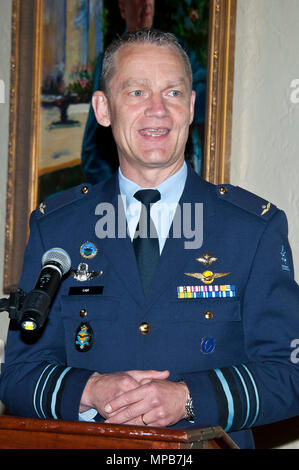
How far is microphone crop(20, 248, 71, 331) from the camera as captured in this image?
1314 mm

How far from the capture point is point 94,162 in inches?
128

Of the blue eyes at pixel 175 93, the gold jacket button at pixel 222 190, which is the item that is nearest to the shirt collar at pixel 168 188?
the gold jacket button at pixel 222 190

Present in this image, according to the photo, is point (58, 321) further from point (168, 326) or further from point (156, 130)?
point (156, 130)

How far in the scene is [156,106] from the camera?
2.04 metres

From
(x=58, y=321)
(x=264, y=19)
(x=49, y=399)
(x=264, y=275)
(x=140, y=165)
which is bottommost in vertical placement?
(x=49, y=399)

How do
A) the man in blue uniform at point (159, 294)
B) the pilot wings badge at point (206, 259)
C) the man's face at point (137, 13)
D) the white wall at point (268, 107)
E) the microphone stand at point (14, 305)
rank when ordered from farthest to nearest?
1. the man's face at point (137, 13)
2. the white wall at point (268, 107)
3. the pilot wings badge at point (206, 259)
4. the man in blue uniform at point (159, 294)
5. the microphone stand at point (14, 305)

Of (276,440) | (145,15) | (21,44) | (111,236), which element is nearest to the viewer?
(111,236)

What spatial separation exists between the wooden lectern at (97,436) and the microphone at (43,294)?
0.60 ft

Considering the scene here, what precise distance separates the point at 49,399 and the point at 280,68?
5.37ft

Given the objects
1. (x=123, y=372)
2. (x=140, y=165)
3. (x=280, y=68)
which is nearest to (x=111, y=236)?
(x=140, y=165)

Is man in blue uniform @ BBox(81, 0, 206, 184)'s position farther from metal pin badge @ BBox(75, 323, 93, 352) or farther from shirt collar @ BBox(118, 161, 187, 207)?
metal pin badge @ BBox(75, 323, 93, 352)

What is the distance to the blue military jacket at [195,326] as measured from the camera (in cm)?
179

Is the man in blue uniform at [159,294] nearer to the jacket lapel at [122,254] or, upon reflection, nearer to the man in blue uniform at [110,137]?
the jacket lapel at [122,254]

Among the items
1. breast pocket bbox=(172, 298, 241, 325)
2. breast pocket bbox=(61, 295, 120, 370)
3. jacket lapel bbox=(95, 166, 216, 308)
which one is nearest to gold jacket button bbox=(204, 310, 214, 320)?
breast pocket bbox=(172, 298, 241, 325)
